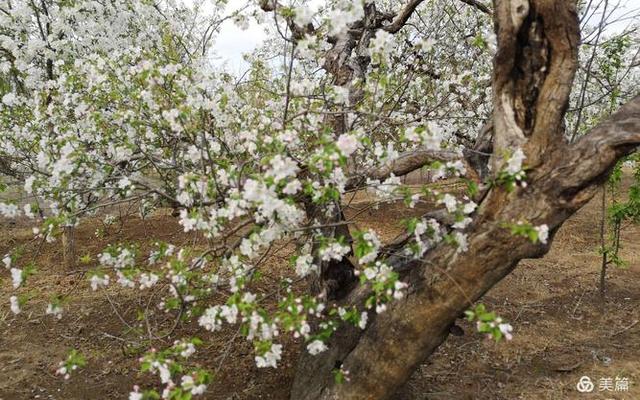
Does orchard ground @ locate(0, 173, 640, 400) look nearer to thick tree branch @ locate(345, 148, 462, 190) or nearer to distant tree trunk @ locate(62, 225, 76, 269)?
distant tree trunk @ locate(62, 225, 76, 269)

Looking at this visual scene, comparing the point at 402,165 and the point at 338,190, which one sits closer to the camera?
the point at 338,190

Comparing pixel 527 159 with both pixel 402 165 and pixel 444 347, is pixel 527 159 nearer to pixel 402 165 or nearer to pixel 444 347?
pixel 402 165

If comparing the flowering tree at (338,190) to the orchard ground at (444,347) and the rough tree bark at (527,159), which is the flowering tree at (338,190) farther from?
the orchard ground at (444,347)

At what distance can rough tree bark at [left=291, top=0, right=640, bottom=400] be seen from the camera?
298 centimetres

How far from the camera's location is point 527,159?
308 cm

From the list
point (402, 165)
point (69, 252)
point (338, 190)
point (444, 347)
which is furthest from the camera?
point (69, 252)

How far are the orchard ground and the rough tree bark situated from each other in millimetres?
1365

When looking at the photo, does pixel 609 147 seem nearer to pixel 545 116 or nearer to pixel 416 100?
pixel 545 116

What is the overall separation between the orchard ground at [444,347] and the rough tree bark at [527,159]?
1365mm

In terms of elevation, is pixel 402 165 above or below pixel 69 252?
below

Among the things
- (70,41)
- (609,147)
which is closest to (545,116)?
(609,147)

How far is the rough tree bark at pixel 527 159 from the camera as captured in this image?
298 centimetres

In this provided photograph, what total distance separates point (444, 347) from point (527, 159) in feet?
10.6

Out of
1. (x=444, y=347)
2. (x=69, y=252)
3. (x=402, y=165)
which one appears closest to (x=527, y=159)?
(x=402, y=165)
